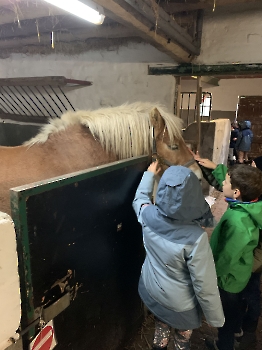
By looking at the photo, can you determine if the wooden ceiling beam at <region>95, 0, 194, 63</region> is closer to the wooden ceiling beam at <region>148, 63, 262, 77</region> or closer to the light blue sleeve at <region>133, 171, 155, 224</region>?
the wooden ceiling beam at <region>148, 63, 262, 77</region>

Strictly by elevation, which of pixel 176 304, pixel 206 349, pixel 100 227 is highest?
pixel 100 227

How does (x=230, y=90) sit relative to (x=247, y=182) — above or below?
above

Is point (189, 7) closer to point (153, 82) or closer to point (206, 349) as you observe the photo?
point (153, 82)

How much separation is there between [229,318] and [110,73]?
2.56m

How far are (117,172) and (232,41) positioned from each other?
70.0 inches

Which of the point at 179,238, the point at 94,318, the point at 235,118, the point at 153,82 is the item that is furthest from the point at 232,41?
the point at 235,118

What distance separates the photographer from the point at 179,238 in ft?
3.92

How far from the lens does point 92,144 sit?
1.74m

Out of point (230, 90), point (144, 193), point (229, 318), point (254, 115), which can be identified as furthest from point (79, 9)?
point (230, 90)

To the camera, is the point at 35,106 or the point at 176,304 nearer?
the point at 176,304

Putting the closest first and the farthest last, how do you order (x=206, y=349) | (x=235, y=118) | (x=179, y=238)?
(x=179, y=238)
(x=206, y=349)
(x=235, y=118)

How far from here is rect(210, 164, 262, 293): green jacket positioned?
4.62 ft

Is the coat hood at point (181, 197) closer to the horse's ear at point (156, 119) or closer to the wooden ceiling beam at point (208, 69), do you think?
the horse's ear at point (156, 119)

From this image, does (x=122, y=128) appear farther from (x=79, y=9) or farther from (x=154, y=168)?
(x=79, y=9)
